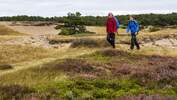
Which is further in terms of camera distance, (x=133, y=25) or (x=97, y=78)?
(x=133, y=25)

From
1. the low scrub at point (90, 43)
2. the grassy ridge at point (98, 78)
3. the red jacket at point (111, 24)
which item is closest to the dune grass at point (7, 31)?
the low scrub at point (90, 43)

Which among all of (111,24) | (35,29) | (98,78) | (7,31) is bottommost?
(35,29)

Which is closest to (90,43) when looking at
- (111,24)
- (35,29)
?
(111,24)

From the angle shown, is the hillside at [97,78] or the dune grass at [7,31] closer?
the hillside at [97,78]

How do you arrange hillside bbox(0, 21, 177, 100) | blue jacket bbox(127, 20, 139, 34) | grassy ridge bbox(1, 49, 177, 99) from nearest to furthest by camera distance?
hillside bbox(0, 21, 177, 100) < grassy ridge bbox(1, 49, 177, 99) < blue jacket bbox(127, 20, 139, 34)

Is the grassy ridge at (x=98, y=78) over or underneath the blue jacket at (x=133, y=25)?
underneath

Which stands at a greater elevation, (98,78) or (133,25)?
(133,25)

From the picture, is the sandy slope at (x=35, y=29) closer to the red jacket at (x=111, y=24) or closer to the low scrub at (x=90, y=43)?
the low scrub at (x=90, y=43)

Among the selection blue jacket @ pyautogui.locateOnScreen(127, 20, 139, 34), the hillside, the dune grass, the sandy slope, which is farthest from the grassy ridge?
the sandy slope

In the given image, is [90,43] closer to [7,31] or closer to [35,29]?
[7,31]

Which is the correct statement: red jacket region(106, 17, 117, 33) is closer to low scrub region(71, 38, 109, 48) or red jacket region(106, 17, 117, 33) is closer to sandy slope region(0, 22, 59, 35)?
low scrub region(71, 38, 109, 48)

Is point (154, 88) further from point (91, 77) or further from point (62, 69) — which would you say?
point (62, 69)

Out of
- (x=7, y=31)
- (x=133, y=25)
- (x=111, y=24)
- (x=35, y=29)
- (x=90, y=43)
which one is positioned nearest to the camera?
(x=111, y=24)

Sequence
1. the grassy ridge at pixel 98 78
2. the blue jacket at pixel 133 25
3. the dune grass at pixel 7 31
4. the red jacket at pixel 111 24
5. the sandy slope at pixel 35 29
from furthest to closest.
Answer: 1. the sandy slope at pixel 35 29
2. the dune grass at pixel 7 31
3. the blue jacket at pixel 133 25
4. the red jacket at pixel 111 24
5. the grassy ridge at pixel 98 78
